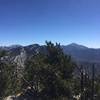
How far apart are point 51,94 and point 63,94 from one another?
1.66m

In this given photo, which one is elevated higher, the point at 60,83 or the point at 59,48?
the point at 59,48

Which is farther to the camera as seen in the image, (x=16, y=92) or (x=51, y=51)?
(x=16, y=92)

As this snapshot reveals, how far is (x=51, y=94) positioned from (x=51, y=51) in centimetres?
613

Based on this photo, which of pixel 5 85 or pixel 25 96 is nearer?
pixel 5 85

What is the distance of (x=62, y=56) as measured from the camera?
35469mm

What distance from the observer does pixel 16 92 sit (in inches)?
1540

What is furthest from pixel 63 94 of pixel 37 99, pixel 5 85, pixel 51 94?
pixel 5 85

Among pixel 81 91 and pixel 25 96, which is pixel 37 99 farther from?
pixel 81 91

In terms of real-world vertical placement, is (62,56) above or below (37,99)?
above

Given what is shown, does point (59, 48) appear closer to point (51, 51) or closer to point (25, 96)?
point (51, 51)

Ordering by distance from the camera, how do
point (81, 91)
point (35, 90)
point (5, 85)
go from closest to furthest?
point (5, 85) < point (81, 91) < point (35, 90)

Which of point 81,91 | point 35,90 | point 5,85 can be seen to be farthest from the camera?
point 35,90

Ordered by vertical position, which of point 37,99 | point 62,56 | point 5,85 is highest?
point 62,56

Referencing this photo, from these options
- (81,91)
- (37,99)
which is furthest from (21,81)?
(81,91)
